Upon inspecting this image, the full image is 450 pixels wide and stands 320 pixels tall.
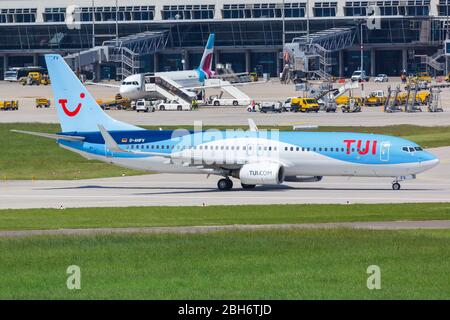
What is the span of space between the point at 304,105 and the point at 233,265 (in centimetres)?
11111

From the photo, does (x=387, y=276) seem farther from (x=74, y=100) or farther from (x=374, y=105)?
(x=374, y=105)

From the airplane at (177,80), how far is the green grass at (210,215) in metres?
101

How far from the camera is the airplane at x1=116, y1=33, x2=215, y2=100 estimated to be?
159m

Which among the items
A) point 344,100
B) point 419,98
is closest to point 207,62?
point 344,100

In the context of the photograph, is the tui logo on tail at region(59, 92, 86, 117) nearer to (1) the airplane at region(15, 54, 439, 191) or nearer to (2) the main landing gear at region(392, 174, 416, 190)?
(1) the airplane at region(15, 54, 439, 191)

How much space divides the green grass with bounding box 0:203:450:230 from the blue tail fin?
1515 centimetres

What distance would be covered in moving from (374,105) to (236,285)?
417 ft

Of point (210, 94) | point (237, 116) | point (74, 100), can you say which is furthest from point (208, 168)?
point (210, 94)

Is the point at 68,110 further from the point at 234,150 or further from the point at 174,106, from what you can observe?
the point at 174,106

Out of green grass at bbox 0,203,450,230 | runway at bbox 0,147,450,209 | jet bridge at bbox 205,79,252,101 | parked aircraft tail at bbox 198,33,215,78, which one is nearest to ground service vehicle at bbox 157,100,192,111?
jet bridge at bbox 205,79,252,101

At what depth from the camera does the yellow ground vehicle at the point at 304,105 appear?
486ft

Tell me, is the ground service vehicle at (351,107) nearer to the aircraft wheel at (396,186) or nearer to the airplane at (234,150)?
the airplane at (234,150)

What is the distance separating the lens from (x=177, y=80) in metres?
167

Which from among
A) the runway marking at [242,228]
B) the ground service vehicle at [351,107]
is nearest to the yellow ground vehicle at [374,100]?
the ground service vehicle at [351,107]
